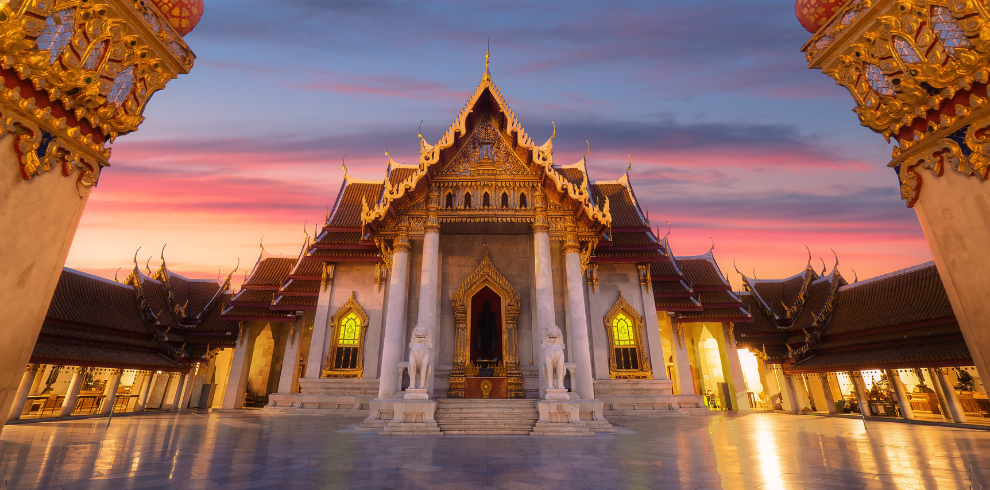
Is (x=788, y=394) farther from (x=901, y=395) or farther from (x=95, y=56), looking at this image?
(x=95, y=56)

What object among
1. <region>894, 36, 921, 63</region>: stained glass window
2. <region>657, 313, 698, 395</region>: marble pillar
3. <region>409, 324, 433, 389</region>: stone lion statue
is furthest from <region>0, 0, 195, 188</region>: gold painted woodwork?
<region>657, 313, 698, 395</region>: marble pillar

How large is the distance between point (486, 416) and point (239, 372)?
14110 mm

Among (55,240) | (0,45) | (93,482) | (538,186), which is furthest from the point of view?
(538,186)

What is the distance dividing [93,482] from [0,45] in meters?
4.04

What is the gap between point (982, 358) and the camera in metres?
3.68

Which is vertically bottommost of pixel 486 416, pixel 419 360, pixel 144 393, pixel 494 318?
pixel 486 416

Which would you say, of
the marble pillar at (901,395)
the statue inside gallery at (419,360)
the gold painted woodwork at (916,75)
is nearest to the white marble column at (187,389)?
the statue inside gallery at (419,360)

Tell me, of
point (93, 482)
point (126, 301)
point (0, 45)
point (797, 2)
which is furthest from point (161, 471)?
point (126, 301)

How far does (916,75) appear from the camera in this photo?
3900 mm

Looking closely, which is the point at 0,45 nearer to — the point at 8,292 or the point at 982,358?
the point at 8,292

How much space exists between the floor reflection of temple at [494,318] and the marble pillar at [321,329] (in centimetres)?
6

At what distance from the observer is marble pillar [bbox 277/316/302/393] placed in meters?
16.0

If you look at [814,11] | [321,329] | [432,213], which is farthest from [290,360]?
[814,11]

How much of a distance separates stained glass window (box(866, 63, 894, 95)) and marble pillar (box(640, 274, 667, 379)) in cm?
1141
